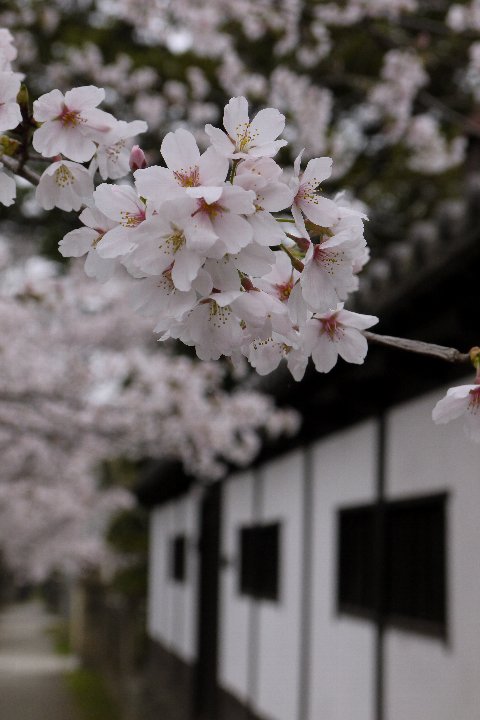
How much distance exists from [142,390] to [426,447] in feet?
16.2

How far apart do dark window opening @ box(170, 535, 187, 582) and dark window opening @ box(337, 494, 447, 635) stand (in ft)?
29.1

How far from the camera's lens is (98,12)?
14.9 meters

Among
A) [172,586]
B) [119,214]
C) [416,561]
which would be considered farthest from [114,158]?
[172,586]

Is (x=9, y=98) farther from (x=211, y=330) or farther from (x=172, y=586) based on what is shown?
(x=172, y=586)

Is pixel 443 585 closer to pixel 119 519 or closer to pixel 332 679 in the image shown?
pixel 332 679

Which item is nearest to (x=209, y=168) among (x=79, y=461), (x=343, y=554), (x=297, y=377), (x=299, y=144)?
(x=297, y=377)

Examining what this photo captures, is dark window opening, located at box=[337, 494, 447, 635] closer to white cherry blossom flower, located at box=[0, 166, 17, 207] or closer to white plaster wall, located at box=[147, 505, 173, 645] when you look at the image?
white cherry blossom flower, located at box=[0, 166, 17, 207]

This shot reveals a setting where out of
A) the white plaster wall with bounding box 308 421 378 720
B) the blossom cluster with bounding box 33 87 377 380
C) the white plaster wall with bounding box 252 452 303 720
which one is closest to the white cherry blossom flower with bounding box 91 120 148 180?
the blossom cluster with bounding box 33 87 377 380

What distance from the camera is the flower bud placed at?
194cm

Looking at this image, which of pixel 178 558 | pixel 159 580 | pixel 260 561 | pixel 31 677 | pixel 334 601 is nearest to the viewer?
pixel 334 601

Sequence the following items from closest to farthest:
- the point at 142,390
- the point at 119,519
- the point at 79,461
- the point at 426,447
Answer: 1. the point at 426,447
2. the point at 142,390
3. the point at 79,461
4. the point at 119,519

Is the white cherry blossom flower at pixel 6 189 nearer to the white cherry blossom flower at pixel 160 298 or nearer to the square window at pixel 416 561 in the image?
the white cherry blossom flower at pixel 160 298

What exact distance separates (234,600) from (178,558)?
6006 millimetres

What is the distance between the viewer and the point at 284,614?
9.76 m
